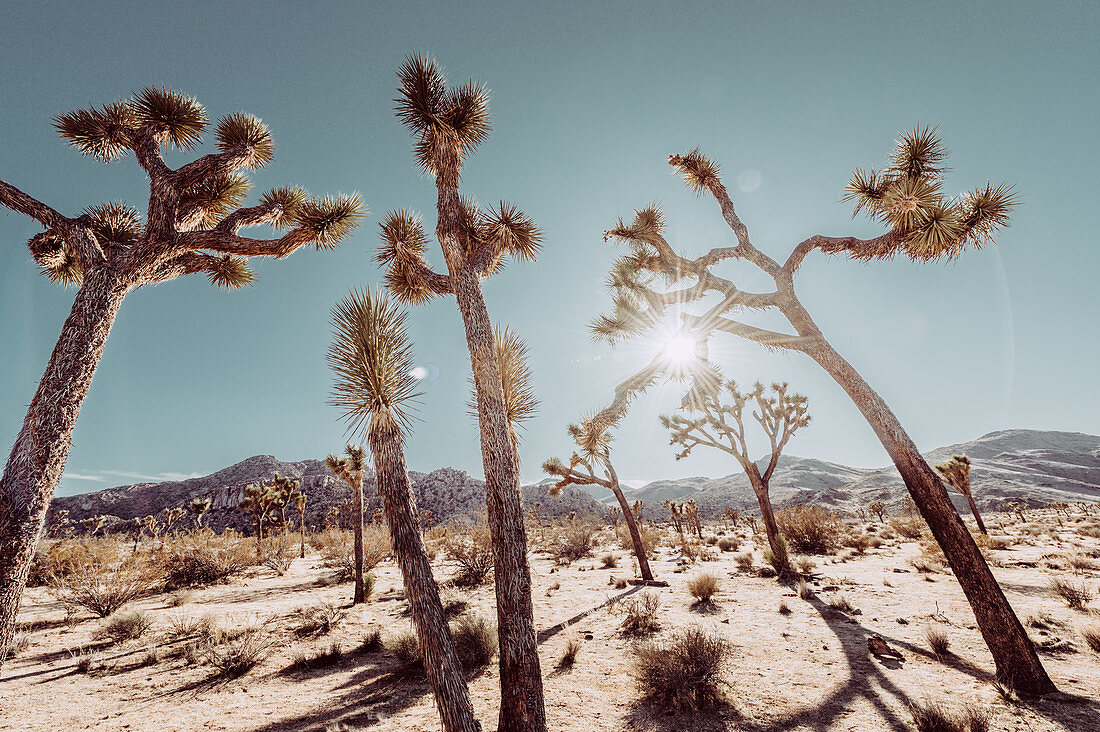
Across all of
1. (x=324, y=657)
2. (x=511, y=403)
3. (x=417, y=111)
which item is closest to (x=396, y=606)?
(x=324, y=657)

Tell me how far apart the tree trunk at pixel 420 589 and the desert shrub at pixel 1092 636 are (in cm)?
874

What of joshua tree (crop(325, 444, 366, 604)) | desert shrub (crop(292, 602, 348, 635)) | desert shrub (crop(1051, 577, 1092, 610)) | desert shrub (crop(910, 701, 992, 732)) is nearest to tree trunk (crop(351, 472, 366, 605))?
joshua tree (crop(325, 444, 366, 604))

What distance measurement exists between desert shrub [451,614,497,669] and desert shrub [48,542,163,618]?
952 centimetres

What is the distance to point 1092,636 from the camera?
18.9 ft

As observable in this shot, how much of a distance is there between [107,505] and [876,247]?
9675cm

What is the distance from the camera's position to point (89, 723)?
5074 millimetres

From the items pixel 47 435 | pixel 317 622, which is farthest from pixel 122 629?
pixel 47 435

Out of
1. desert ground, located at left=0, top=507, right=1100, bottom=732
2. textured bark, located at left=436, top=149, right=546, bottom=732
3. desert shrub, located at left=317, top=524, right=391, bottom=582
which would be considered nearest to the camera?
textured bark, located at left=436, top=149, right=546, bottom=732

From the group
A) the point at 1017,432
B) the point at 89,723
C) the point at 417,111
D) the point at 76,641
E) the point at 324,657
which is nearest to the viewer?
the point at 89,723

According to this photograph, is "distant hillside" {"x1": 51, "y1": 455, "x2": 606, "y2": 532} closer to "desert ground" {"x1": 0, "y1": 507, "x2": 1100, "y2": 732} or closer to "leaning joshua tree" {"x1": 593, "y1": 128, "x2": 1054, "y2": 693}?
"desert ground" {"x1": 0, "y1": 507, "x2": 1100, "y2": 732}

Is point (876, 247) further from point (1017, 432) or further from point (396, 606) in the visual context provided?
point (1017, 432)

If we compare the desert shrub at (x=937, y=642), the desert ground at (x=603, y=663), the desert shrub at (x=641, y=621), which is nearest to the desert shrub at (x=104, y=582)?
the desert ground at (x=603, y=663)

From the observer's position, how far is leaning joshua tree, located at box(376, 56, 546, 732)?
4086 mm

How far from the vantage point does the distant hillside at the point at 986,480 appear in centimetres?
5034
